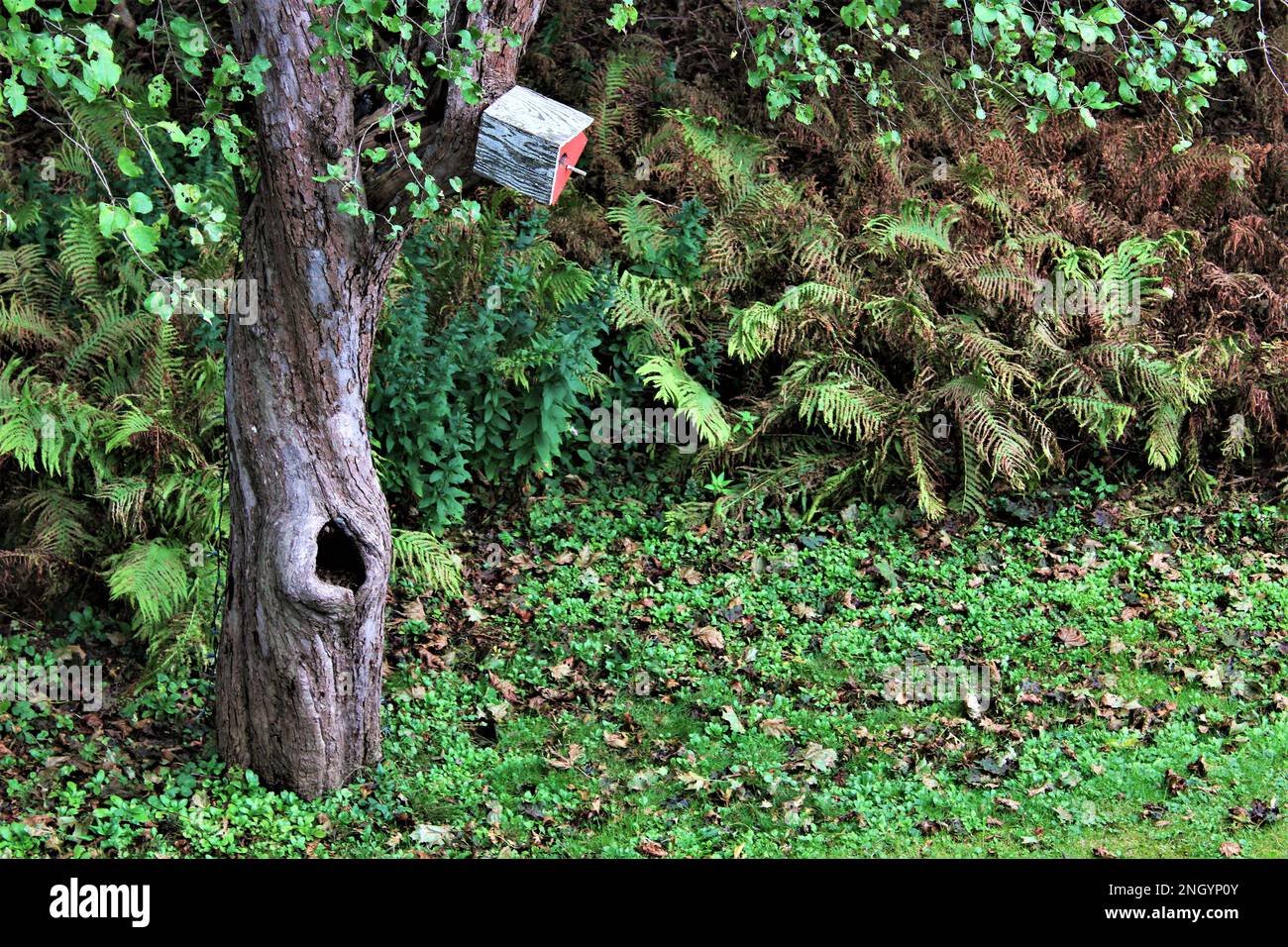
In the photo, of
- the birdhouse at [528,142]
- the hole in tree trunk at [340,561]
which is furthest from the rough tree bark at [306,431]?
the birdhouse at [528,142]

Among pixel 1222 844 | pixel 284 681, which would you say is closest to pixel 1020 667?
pixel 1222 844

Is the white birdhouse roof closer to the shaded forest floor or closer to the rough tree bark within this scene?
the rough tree bark

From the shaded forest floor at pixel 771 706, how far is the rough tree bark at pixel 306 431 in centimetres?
33

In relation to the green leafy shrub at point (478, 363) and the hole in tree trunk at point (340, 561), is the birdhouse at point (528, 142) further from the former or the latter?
the green leafy shrub at point (478, 363)

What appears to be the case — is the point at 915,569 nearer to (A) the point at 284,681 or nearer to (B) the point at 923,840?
(B) the point at 923,840

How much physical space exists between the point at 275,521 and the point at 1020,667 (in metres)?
3.71

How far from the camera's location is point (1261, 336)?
774 centimetres

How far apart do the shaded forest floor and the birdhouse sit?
256 cm

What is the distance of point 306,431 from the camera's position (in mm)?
4613

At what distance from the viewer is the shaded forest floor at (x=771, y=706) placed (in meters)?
4.88

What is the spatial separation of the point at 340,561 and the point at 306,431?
23.1 inches

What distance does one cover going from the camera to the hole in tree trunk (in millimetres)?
4789

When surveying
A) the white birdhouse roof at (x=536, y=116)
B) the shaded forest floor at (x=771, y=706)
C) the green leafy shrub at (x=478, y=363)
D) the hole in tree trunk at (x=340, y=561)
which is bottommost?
the shaded forest floor at (x=771, y=706)

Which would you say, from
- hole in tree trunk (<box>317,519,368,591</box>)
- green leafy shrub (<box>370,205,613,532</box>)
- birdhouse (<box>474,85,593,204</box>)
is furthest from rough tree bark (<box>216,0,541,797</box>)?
green leafy shrub (<box>370,205,613,532</box>)
